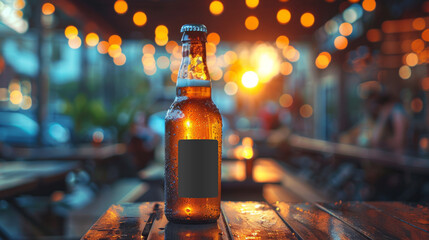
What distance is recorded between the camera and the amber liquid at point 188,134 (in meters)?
0.86

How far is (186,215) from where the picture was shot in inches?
34.0

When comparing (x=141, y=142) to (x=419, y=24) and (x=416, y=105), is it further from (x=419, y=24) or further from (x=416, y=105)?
(x=419, y=24)

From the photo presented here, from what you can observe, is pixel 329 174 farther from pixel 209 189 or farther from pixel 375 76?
pixel 209 189

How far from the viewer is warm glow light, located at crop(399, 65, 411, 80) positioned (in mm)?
7422

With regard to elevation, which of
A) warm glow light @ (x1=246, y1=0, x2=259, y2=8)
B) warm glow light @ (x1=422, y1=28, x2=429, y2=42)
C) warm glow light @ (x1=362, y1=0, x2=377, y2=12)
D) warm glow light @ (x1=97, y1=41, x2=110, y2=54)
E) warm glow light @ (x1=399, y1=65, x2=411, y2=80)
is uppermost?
warm glow light @ (x1=246, y1=0, x2=259, y2=8)

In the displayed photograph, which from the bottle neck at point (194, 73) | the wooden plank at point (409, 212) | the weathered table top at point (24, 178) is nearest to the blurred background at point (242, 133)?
the weathered table top at point (24, 178)

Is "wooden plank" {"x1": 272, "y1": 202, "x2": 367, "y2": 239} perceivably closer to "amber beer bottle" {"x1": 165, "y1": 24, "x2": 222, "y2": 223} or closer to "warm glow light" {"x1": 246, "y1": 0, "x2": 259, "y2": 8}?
"amber beer bottle" {"x1": 165, "y1": 24, "x2": 222, "y2": 223}

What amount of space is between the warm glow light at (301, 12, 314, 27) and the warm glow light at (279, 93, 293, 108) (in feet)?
20.8

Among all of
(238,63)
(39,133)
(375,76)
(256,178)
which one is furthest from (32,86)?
(256,178)

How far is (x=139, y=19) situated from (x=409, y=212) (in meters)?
6.96

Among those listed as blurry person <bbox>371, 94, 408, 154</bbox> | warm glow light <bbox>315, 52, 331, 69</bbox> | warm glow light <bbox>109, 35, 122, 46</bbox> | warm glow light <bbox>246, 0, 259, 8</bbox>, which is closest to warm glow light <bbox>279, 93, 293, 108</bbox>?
warm glow light <bbox>315, 52, 331, 69</bbox>

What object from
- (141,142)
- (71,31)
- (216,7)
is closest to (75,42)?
(71,31)

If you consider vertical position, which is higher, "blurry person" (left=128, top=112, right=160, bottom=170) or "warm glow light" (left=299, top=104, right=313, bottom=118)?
"warm glow light" (left=299, top=104, right=313, bottom=118)

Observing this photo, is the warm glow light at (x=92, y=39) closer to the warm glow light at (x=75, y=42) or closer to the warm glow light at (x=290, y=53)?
the warm glow light at (x=75, y=42)
